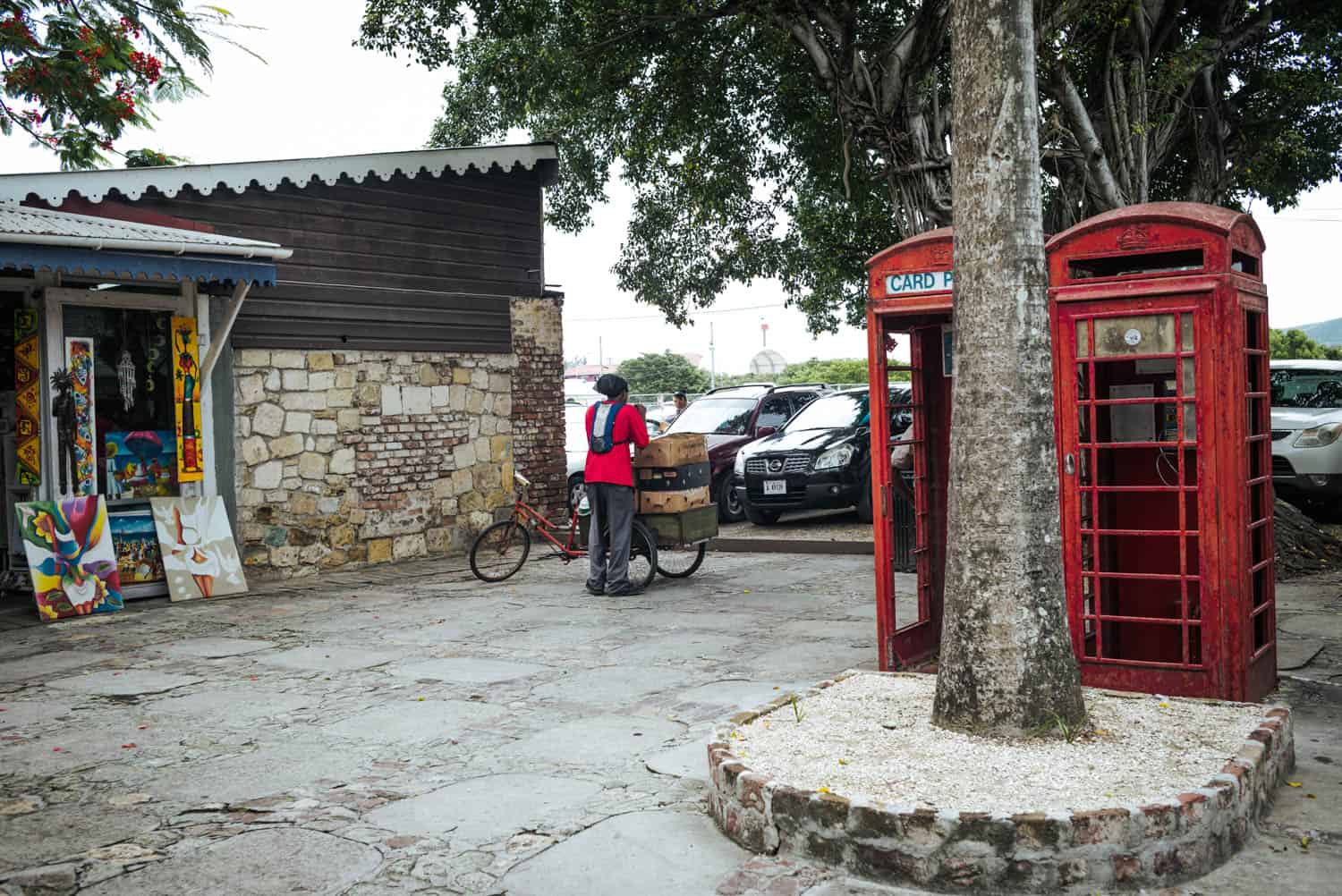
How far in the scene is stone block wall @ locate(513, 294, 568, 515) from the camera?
50.1ft

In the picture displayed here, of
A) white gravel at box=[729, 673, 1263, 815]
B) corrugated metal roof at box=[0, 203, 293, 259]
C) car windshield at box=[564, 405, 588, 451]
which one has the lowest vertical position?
white gravel at box=[729, 673, 1263, 815]

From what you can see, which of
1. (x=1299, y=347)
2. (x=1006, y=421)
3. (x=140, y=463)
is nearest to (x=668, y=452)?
(x=140, y=463)

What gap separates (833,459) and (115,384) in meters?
8.28

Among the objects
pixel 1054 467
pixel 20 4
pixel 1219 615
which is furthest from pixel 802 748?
pixel 20 4

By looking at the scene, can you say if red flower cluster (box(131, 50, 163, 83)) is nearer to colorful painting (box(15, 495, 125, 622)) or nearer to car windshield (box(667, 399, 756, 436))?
colorful painting (box(15, 495, 125, 622))

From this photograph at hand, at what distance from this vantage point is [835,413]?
52.4 ft

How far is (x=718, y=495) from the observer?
16797 millimetres

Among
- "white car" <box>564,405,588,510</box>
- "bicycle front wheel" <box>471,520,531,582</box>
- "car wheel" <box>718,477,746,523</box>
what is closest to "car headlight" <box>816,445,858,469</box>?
"car wheel" <box>718,477,746,523</box>

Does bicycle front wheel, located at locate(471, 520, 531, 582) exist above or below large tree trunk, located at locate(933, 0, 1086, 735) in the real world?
below

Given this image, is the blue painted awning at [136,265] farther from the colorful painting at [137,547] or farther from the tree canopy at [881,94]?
the tree canopy at [881,94]

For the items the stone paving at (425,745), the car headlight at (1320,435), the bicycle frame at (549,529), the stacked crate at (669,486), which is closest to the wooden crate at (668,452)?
the stacked crate at (669,486)

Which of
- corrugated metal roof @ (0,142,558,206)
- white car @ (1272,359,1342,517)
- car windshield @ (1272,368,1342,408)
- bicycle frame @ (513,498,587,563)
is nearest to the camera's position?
corrugated metal roof @ (0,142,558,206)

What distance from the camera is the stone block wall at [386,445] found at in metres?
12.4

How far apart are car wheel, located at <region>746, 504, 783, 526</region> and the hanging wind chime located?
7692 millimetres
